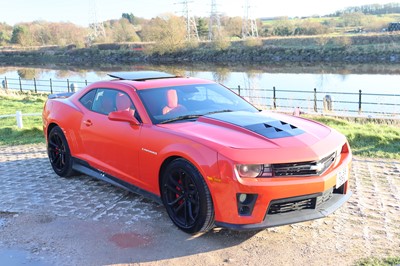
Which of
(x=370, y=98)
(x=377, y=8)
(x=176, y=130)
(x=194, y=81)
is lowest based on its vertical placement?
(x=370, y=98)

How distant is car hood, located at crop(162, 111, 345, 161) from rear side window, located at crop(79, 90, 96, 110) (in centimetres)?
180

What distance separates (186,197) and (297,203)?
109 cm

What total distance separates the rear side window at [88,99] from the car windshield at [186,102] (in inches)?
43.3

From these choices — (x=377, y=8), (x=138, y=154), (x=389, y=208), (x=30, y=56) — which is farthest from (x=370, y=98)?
(x=377, y=8)

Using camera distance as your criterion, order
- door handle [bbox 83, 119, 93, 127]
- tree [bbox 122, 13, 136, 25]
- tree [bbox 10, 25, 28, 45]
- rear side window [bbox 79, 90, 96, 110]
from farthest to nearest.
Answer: tree [bbox 122, 13, 136, 25], tree [bbox 10, 25, 28, 45], rear side window [bbox 79, 90, 96, 110], door handle [bbox 83, 119, 93, 127]

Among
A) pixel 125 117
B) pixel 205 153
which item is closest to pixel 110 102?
pixel 125 117

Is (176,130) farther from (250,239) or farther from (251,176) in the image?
(250,239)

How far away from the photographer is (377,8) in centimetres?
13962

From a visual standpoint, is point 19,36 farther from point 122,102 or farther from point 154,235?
point 154,235

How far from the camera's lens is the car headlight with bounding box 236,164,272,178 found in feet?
12.6

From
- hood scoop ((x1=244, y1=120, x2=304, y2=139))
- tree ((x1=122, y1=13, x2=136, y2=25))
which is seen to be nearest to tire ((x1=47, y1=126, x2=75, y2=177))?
hood scoop ((x1=244, y1=120, x2=304, y2=139))

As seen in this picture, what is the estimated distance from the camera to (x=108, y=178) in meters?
5.46

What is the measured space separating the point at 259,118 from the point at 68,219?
8.12 feet

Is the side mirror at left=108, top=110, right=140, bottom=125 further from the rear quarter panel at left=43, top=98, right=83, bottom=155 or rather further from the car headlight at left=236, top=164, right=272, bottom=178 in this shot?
the car headlight at left=236, top=164, right=272, bottom=178
